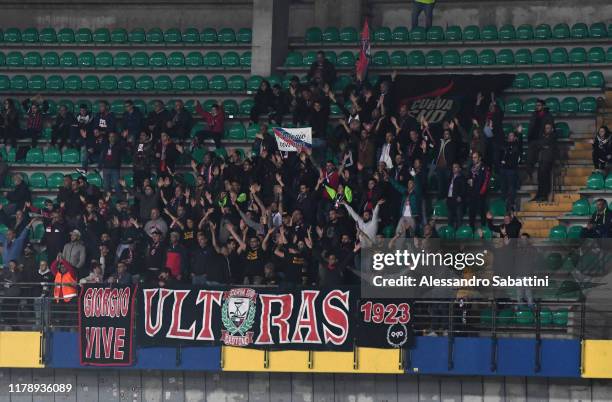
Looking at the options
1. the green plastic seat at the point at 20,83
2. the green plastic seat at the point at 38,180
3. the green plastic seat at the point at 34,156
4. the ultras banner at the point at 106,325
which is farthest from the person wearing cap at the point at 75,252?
the green plastic seat at the point at 20,83

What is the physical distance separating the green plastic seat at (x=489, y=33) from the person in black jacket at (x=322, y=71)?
4134 mm

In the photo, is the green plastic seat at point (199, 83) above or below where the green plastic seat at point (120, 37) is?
below

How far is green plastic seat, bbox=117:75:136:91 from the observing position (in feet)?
108

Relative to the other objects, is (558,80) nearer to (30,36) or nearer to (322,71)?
(322,71)

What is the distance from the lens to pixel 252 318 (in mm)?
24344

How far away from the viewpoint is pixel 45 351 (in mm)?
25141

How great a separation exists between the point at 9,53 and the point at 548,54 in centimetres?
1352

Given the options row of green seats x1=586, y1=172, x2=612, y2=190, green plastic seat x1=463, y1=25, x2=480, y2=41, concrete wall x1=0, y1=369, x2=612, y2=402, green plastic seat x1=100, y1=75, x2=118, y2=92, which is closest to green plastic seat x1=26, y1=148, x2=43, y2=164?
green plastic seat x1=100, y1=75, x2=118, y2=92

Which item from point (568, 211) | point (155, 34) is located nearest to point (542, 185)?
point (568, 211)

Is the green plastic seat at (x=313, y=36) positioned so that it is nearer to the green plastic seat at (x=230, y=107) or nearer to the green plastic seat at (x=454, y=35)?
the green plastic seat at (x=230, y=107)

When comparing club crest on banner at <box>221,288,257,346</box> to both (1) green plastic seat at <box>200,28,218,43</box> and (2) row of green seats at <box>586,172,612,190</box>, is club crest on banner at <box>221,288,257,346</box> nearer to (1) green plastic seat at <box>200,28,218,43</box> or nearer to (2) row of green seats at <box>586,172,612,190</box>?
(2) row of green seats at <box>586,172,612,190</box>

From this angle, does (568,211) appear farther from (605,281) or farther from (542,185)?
(605,281)

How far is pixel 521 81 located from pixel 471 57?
1.51m

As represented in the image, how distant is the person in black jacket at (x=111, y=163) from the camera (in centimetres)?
2944
